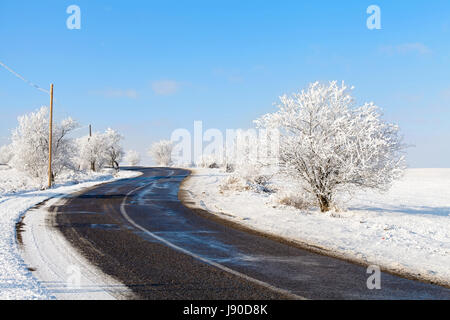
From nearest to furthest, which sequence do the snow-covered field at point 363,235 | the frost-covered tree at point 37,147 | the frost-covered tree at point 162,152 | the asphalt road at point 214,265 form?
the asphalt road at point 214,265 < the snow-covered field at point 363,235 < the frost-covered tree at point 37,147 < the frost-covered tree at point 162,152

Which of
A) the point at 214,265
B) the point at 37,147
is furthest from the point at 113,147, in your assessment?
the point at 214,265

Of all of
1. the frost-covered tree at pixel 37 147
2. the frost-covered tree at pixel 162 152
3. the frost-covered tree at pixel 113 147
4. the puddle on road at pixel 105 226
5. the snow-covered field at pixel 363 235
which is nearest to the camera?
the snow-covered field at pixel 363 235

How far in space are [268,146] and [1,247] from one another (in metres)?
9.38

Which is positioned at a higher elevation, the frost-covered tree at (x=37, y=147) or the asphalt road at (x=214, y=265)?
the frost-covered tree at (x=37, y=147)

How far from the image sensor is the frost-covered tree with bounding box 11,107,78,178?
1390 inches

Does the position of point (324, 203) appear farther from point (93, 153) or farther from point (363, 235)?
point (93, 153)

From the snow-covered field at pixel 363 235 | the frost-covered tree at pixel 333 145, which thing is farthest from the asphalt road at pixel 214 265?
the frost-covered tree at pixel 333 145

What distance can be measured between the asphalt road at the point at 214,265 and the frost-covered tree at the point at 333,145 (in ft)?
14.8

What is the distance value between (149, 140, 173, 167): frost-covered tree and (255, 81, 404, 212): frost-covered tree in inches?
3603

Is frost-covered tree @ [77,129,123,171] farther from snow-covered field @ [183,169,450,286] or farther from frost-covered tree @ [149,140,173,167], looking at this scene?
snow-covered field @ [183,169,450,286]

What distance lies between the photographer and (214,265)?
21.5 ft

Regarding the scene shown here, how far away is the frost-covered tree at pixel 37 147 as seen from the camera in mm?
35312

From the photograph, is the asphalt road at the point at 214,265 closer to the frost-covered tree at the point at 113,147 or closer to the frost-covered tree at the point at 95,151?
the frost-covered tree at the point at 95,151

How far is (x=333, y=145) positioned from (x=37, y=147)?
1237 inches
